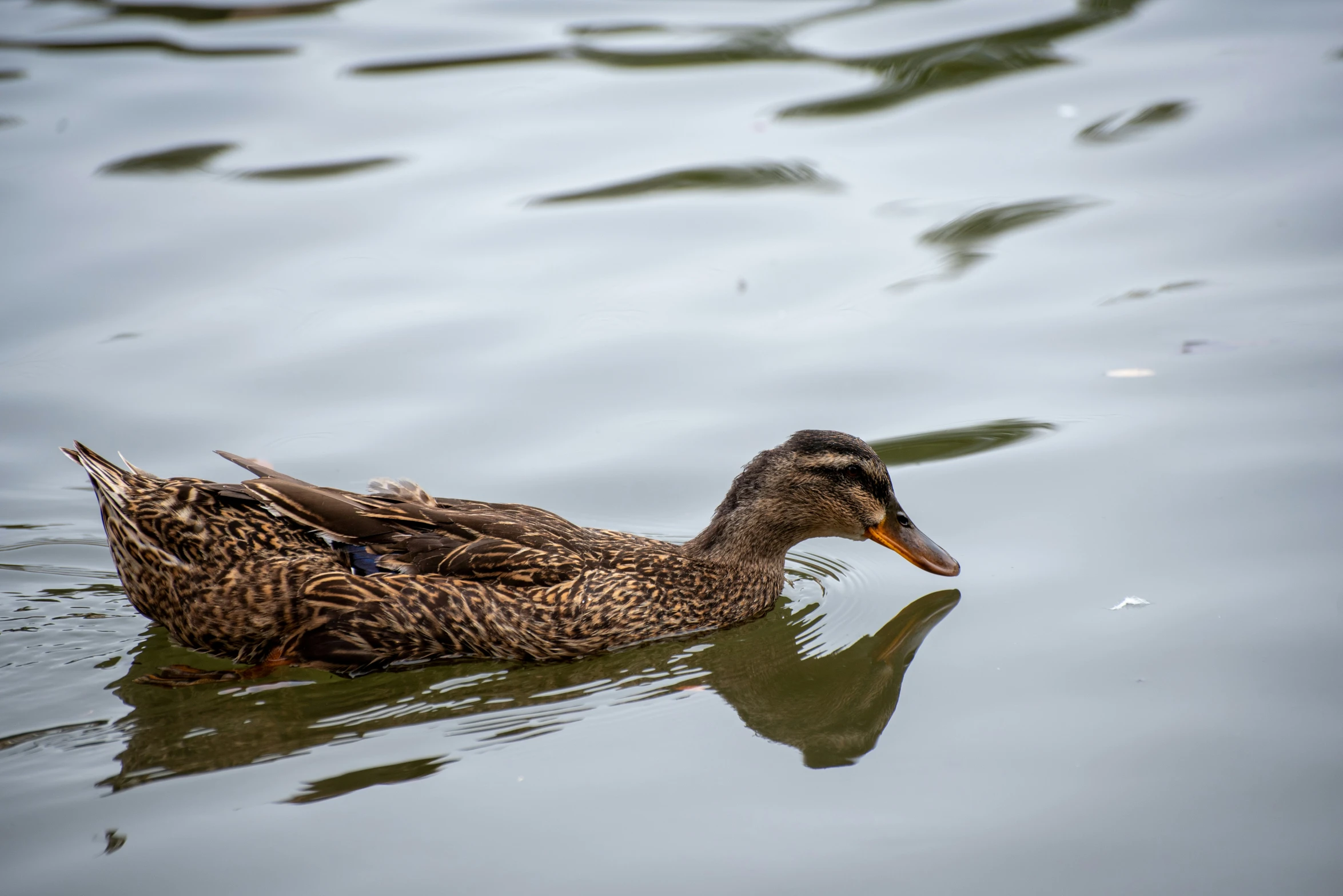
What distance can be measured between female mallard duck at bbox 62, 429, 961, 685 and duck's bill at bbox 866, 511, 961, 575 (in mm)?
58

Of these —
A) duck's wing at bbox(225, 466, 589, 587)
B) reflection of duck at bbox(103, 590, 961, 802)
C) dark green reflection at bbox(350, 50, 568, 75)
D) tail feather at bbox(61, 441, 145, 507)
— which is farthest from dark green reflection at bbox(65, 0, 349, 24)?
reflection of duck at bbox(103, 590, 961, 802)

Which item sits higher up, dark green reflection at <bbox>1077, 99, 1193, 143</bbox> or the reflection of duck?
dark green reflection at <bbox>1077, 99, 1193, 143</bbox>

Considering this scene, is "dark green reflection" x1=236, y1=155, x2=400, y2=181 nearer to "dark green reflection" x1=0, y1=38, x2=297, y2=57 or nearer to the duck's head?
"dark green reflection" x1=0, y1=38, x2=297, y2=57

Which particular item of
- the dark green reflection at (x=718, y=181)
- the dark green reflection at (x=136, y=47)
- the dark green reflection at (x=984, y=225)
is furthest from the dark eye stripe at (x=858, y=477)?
the dark green reflection at (x=136, y=47)

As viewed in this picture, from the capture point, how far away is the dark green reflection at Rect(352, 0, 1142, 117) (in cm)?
1302

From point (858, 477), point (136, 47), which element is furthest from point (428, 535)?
point (136, 47)

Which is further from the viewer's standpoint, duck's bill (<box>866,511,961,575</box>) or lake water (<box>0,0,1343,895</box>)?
duck's bill (<box>866,511,961,575</box>)

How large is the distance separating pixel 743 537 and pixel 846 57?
329 inches

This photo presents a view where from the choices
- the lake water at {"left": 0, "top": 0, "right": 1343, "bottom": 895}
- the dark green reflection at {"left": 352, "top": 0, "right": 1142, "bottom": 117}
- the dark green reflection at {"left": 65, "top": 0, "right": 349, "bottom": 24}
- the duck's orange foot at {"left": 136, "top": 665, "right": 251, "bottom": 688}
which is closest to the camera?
the lake water at {"left": 0, "top": 0, "right": 1343, "bottom": 895}

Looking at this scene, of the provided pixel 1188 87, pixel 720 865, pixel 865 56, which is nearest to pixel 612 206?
pixel 865 56

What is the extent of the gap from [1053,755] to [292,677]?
311cm

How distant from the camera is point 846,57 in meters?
13.7

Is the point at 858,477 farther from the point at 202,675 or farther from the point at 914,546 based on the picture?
the point at 202,675

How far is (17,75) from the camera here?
43.9 feet
